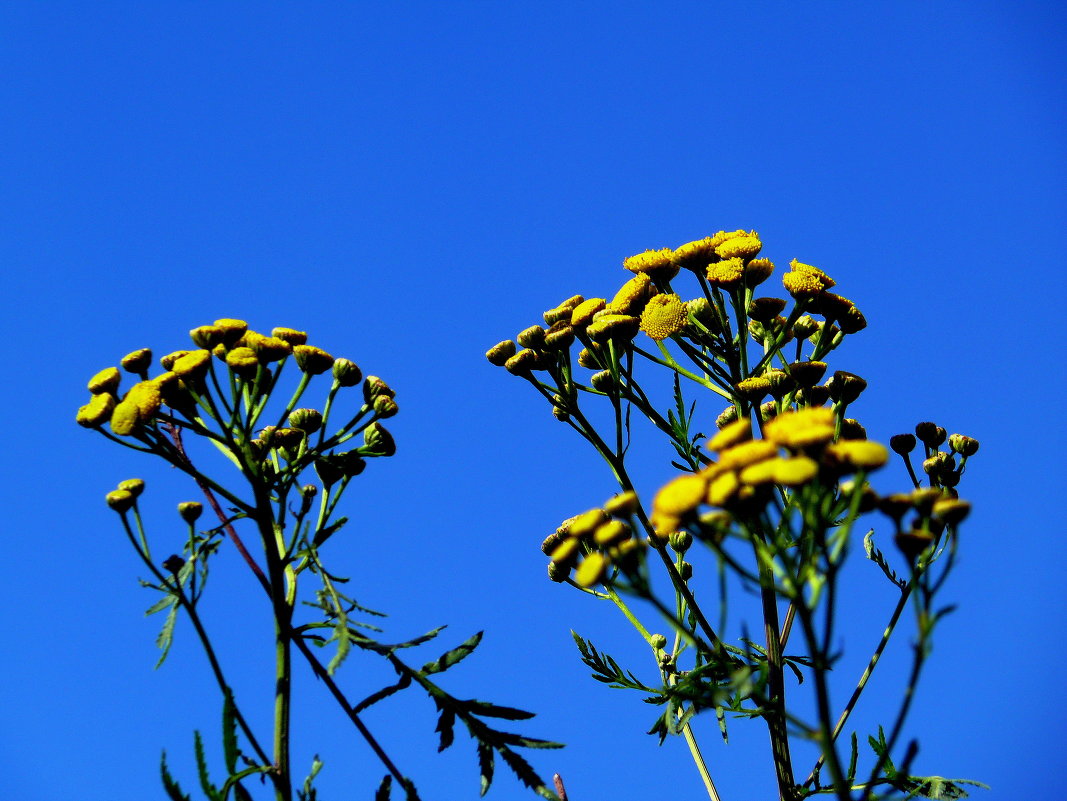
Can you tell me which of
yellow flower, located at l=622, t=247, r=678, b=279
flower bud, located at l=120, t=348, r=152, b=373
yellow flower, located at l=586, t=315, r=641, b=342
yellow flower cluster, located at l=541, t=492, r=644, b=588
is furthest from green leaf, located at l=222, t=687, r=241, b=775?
yellow flower, located at l=622, t=247, r=678, b=279

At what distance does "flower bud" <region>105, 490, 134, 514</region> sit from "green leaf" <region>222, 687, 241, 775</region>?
35.0 inches

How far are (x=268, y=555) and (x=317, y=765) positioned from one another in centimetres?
64

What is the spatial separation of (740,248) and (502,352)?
3.73 feet

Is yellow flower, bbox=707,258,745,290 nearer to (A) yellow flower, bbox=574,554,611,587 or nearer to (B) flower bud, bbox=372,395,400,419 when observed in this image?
(B) flower bud, bbox=372,395,400,419

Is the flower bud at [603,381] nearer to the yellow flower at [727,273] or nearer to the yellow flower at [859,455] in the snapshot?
the yellow flower at [727,273]

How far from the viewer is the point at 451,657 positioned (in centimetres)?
326

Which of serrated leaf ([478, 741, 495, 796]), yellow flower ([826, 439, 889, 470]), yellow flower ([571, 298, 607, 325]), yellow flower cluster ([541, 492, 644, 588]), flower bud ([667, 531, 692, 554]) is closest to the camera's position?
yellow flower ([826, 439, 889, 470])

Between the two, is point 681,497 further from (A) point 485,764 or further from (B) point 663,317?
(B) point 663,317

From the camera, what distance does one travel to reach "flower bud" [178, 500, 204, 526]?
3395 millimetres

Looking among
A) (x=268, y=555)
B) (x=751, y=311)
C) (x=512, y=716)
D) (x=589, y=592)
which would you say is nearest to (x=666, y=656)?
(x=589, y=592)

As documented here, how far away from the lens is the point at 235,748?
2.71 metres

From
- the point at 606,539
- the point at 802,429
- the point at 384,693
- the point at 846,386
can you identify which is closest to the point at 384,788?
the point at 384,693

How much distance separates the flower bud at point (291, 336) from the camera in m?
3.66

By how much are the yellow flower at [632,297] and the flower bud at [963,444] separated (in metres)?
1.46
